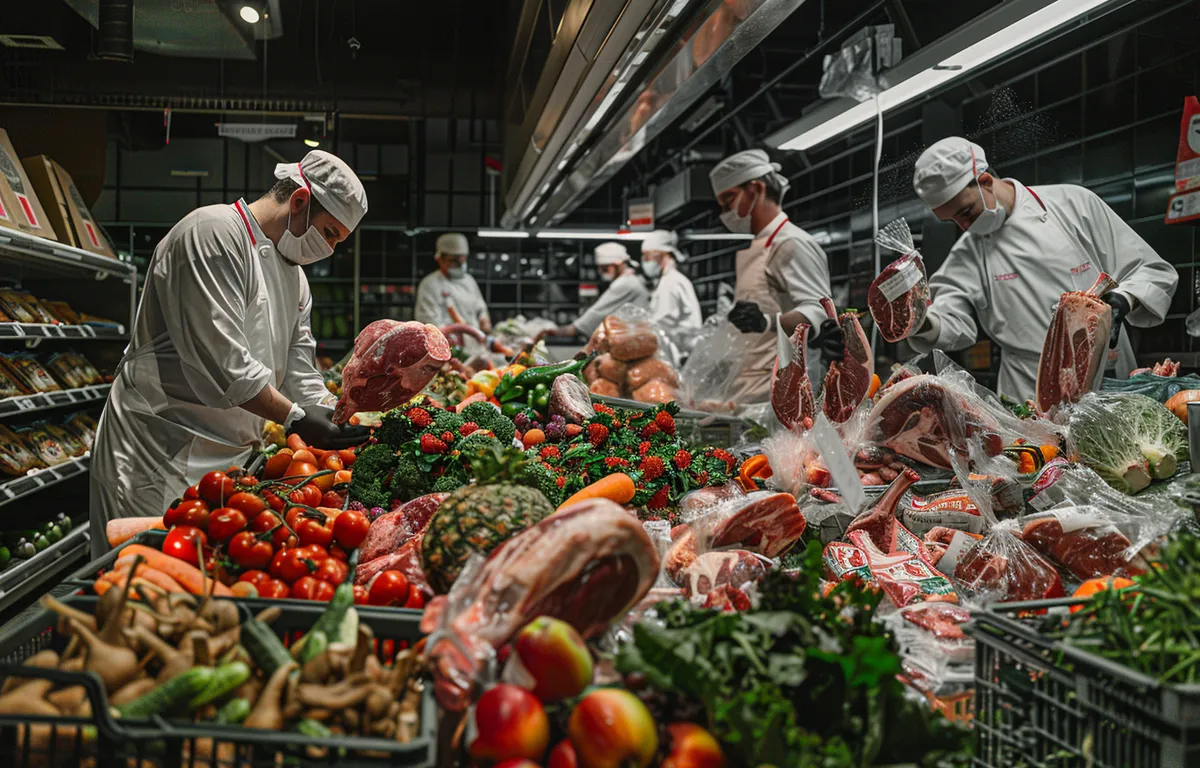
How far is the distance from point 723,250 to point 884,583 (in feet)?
33.6

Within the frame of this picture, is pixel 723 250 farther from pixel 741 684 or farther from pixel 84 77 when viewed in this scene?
pixel 741 684

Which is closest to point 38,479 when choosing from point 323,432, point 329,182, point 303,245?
point 303,245

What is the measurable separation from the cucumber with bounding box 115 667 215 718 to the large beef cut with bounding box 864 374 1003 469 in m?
2.00

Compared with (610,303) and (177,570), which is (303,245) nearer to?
(177,570)

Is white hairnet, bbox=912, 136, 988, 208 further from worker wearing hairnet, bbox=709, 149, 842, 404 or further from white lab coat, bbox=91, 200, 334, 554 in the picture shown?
white lab coat, bbox=91, 200, 334, 554

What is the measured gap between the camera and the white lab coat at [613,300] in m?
9.06

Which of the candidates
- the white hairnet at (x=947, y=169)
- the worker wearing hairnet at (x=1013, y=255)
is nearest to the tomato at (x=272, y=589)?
the worker wearing hairnet at (x=1013, y=255)

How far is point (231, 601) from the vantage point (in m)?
1.36

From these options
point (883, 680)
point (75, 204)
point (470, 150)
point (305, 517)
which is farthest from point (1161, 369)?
point (470, 150)

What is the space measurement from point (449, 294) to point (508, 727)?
30.5 feet

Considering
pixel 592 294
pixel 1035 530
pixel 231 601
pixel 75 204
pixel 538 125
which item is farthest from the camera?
pixel 592 294

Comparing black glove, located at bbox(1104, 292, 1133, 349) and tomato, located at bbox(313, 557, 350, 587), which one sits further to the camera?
black glove, located at bbox(1104, 292, 1133, 349)

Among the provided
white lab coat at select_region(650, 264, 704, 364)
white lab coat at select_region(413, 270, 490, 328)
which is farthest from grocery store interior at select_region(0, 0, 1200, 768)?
white lab coat at select_region(413, 270, 490, 328)

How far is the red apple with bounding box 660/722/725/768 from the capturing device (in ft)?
3.59
